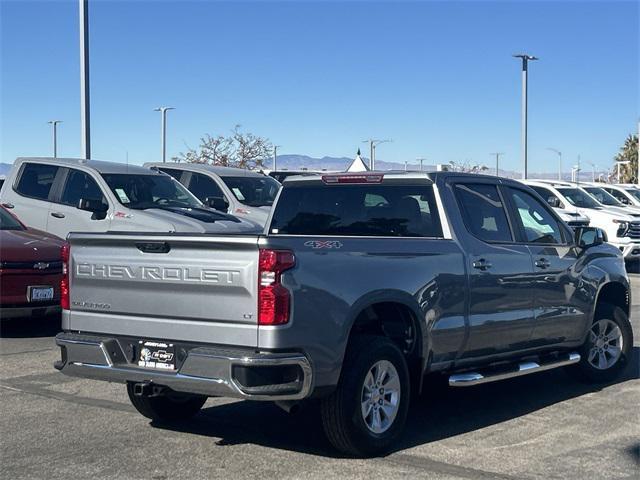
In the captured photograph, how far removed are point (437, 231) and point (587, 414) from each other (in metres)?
1.99

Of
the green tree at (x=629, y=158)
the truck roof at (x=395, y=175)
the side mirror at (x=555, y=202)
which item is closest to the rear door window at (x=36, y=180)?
the truck roof at (x=395, y=175)

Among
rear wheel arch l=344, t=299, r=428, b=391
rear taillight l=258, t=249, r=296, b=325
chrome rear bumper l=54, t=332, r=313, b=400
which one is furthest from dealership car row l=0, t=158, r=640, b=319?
rear taillight l=258, t=249, r=296, b=325

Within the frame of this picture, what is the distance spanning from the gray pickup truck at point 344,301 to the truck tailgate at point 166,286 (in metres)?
0.01

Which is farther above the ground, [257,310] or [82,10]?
[82,10]

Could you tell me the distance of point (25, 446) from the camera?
6.36 metres

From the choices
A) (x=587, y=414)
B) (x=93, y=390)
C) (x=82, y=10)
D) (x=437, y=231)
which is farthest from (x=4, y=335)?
(x=82, y=10)

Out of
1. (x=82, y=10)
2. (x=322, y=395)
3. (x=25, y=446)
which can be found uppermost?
(x=82, y=10)

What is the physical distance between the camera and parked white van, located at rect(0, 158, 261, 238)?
12.7 m

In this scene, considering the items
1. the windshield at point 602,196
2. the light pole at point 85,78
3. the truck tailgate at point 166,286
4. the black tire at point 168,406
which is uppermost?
the light pole at point 85,78

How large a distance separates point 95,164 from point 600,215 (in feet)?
41.1

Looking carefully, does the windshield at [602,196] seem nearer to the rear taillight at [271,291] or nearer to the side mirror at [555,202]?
the side mirror at [555,202]

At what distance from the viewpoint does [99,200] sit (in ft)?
42.3

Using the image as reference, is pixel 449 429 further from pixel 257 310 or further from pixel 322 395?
pixel 257 310

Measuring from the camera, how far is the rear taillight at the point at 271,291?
17.9ft
